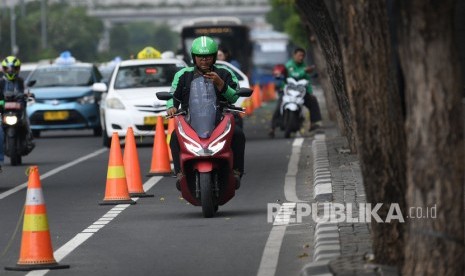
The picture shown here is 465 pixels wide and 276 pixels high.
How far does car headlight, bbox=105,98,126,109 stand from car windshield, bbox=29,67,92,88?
5.34 m

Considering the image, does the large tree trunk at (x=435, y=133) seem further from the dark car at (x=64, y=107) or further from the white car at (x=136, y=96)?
the dark car at (x=64, y=107)

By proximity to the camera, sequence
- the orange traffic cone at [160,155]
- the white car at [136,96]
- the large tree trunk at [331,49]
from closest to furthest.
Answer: the orange traffic cone at [160,155] < the large tree trunk at [331,49] < the white car at [136,96]

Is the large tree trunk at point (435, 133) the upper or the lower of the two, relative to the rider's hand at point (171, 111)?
upper

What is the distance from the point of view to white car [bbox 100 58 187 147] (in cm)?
2886

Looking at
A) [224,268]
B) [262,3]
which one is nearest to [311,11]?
[224,268]

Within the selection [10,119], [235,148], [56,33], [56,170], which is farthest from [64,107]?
[56,33]

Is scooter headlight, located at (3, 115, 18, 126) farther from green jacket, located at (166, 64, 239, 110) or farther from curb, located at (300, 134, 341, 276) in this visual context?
green jacket, located at (166, 64, 239, 110)

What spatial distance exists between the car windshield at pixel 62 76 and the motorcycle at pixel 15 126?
32.2 feet

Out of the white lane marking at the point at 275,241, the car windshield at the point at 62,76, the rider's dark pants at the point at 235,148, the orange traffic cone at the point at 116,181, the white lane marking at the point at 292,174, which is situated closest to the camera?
the white lane marking at the point at 275,241

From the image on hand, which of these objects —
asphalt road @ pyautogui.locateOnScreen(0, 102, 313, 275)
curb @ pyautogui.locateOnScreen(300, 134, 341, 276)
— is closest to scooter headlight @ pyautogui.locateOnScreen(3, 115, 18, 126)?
asphalt road @ pyautogui.locateOnScreen(0, 102, 313, 275)

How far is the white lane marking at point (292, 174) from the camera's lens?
1822 centimetres

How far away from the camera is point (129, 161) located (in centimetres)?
1870

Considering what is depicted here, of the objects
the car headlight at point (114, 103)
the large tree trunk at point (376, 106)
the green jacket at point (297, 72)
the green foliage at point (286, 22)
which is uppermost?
the large tree trunk at point (376, 106)

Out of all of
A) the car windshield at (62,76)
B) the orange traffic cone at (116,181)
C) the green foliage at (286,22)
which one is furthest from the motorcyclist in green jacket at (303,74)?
the green foliage at (286,22)
